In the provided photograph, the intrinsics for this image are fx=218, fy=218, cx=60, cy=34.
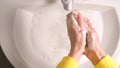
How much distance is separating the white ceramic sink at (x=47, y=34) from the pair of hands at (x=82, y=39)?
6 cm

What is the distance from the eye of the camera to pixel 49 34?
77cm

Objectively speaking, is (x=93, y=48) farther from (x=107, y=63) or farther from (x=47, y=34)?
(x=47, y=34)

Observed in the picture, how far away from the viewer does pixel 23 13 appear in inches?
30.4

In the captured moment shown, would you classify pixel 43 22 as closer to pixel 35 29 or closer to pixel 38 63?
pixel 35 29

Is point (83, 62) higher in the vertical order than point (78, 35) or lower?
lower

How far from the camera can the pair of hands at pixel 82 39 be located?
2.25 feet

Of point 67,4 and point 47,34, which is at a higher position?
point 67,4

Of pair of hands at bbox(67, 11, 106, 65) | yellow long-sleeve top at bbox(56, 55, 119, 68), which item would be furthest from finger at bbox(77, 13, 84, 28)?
yellow long-sleeve top at bbox(56, 55, 119, 68)

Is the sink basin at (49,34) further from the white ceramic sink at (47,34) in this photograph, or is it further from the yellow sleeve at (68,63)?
the yellow sleeve at (68,63)

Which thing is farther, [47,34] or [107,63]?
[47,34]

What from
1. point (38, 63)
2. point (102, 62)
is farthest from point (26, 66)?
point (102, 62)

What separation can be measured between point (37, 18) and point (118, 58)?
0.31 meters

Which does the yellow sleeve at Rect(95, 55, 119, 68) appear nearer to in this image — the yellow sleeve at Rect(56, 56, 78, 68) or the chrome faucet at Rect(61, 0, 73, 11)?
the yellow sleeve at Rect(56, 56, 78, 68)

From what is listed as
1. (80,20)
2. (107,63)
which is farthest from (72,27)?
(107,63)
